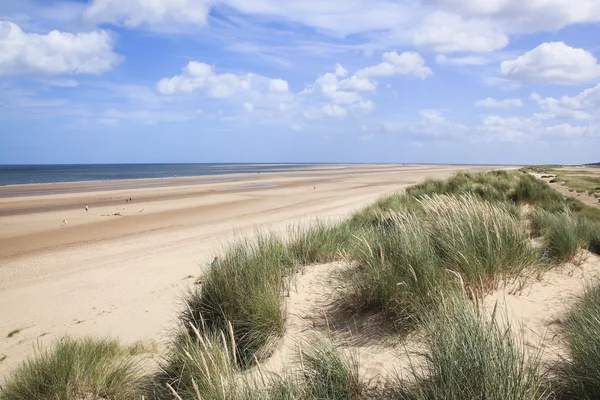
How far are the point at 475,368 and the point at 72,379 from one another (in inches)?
157

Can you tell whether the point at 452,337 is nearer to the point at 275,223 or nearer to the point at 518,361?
the point at 518,361

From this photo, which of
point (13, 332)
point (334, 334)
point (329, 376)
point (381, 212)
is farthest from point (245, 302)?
point (13, 332)

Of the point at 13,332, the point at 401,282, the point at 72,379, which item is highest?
the point at 401,282

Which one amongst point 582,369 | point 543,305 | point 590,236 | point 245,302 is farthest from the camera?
point 590,236

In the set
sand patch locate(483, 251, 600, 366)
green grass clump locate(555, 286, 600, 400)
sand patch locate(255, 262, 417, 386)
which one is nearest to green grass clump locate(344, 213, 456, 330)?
sand patch locate(255, 262, 417, 386)

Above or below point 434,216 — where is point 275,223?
below

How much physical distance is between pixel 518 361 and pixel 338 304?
256cm

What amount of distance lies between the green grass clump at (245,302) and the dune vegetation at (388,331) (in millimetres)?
16

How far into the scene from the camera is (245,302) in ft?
15.3

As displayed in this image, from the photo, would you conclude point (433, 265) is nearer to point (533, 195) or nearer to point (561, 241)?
point (561, 241)

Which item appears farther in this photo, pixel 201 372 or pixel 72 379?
pixel 72 379

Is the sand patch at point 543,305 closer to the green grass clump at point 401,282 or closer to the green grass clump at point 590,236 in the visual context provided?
the green grass clump at point 401,282

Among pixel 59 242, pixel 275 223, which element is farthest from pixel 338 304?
pixel 59 242

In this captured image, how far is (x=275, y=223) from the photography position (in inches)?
722
